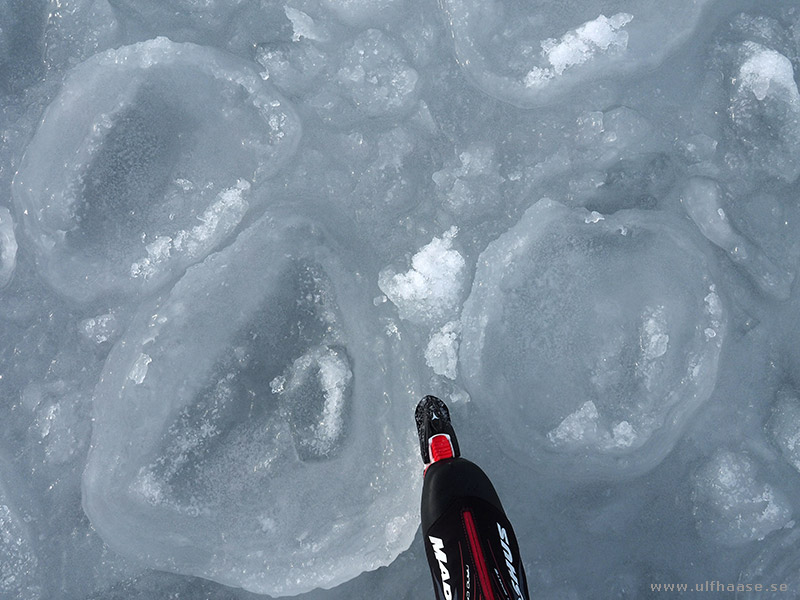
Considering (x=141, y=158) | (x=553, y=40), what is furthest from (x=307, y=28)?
(x=553, y=40)

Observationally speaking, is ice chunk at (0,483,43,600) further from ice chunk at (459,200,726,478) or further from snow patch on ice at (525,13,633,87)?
snow patch on ice at (525,13,633,87)

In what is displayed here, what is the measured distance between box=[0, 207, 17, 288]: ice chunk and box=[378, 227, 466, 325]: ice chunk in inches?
61.6

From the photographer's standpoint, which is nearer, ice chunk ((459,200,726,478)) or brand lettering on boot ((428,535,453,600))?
brand lettering on boot ((428,535,453,600))

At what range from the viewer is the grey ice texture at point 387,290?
86.6 inches

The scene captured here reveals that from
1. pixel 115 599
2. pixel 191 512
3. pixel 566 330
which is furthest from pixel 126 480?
pixel 566 330

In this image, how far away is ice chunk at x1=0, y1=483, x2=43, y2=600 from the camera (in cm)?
221

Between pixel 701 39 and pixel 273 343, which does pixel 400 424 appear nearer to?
pixel 273 343

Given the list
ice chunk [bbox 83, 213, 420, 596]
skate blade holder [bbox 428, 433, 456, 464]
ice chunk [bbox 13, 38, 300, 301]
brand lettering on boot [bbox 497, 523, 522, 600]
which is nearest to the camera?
brand lettering on boot [bbox 497, 523, 522, 600]

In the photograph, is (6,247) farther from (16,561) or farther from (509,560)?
(509,560)

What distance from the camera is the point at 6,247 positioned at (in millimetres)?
2311

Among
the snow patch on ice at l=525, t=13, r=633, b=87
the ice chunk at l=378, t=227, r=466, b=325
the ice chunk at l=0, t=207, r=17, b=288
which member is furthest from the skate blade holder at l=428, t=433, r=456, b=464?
the ice chunk at l=0, t=207, r=17, b=288

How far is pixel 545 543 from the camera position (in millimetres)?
2207

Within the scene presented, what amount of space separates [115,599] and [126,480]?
499 millimetres

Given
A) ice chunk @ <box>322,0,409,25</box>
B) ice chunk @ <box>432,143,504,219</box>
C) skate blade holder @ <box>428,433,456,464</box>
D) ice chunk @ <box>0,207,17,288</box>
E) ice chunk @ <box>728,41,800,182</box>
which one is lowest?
skate blade holder @ <box>428,433,456,464</box>
